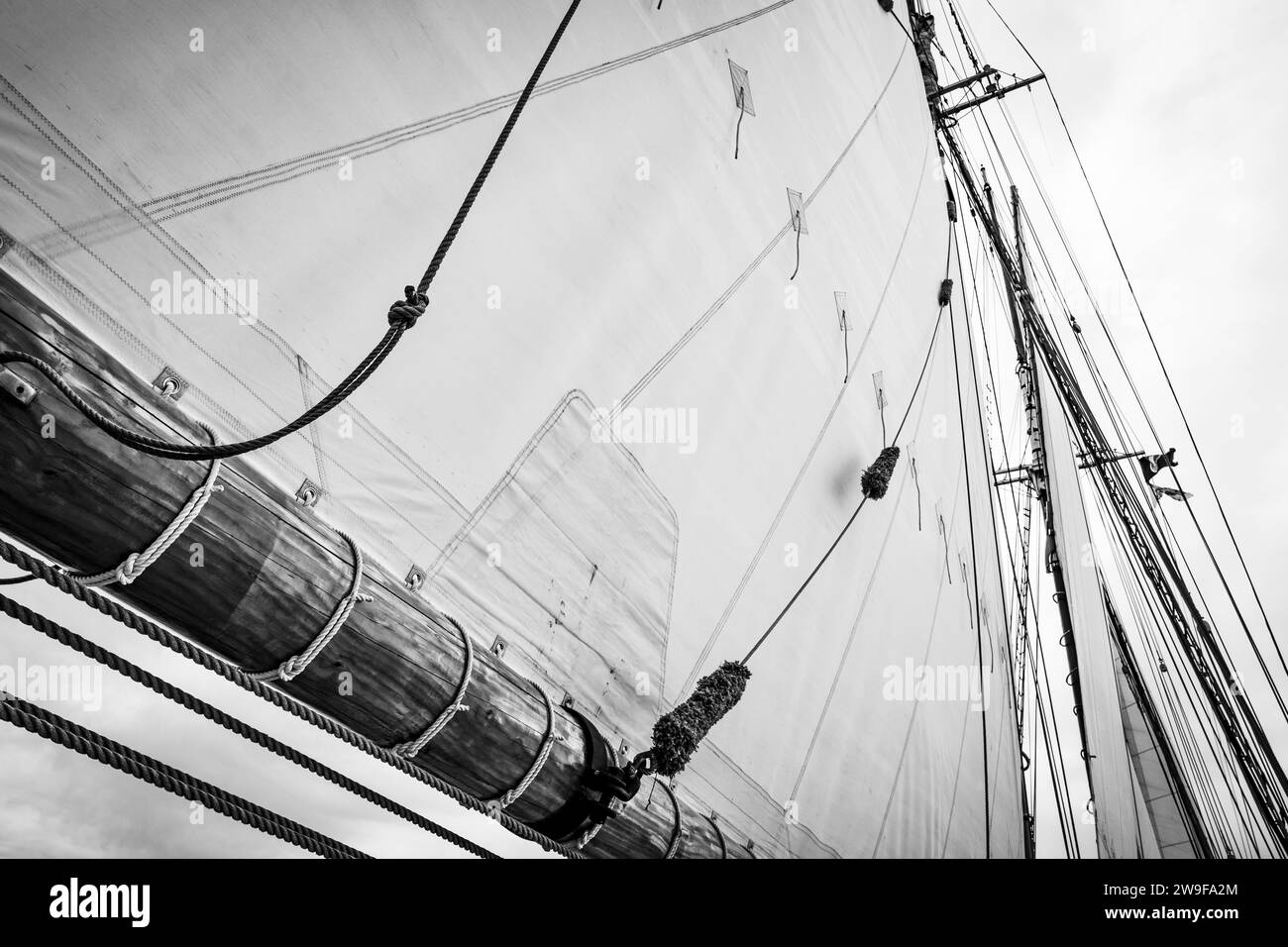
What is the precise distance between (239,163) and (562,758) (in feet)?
5.43

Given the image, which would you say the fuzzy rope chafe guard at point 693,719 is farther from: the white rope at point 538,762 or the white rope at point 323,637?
the white rope at point 323,637

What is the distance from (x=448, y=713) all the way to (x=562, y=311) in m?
1.58

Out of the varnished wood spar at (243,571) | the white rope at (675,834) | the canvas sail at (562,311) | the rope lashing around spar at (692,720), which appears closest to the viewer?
the varnished wood spar at (243,571)

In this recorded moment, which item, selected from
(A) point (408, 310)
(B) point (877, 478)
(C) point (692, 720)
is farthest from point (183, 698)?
(B) point (877, 478)

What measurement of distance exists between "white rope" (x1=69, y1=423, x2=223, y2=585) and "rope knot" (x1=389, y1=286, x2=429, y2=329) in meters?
0.41

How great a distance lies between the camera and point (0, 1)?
4.88 feet

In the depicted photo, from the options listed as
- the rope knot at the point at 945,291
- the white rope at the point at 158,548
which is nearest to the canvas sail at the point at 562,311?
the white rope at the point at 158,548

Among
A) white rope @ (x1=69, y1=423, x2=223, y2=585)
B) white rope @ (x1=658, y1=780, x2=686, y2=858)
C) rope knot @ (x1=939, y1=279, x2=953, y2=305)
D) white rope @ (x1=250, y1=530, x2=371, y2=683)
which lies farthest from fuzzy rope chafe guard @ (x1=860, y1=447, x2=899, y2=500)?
white rope @ (x1=69, y1=423, x2=223, y2=585)

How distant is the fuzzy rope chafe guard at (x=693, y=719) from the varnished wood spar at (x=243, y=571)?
450 mm

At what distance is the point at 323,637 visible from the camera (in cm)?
154

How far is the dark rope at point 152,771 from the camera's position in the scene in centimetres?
122

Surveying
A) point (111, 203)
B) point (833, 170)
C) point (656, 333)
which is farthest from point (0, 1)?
point (833, 170)

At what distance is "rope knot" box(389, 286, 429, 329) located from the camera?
1496mm

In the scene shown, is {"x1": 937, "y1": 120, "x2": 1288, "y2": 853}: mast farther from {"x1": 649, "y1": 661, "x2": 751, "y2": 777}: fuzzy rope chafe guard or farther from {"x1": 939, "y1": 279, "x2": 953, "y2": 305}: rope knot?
{"x1": 649, "y1": 661, "x2": 751, "y2": 777}: fuzzy rope chafe guard
